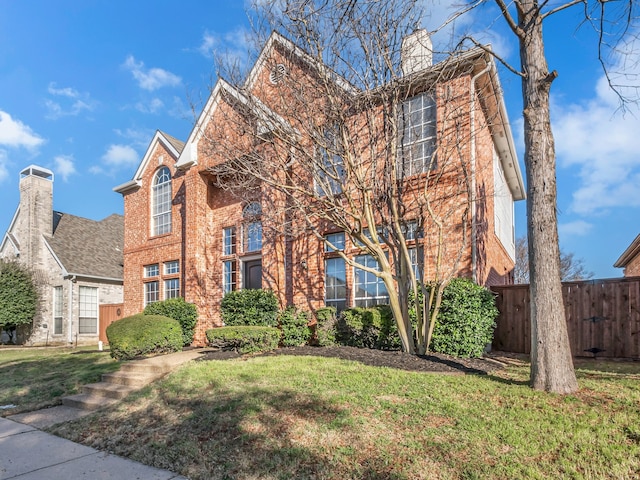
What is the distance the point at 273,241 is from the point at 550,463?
372 inches

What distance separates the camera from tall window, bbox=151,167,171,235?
16.0 metres

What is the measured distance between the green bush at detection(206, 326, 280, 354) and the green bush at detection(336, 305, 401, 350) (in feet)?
6.00

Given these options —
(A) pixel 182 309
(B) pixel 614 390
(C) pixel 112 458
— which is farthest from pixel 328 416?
(A) pixel 182 309

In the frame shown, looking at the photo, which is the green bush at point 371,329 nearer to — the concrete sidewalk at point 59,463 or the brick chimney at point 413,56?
the brick chimney at point 413,56

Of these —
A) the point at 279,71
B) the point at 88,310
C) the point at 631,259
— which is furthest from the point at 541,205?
the point at 88,310

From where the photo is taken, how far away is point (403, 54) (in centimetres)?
854

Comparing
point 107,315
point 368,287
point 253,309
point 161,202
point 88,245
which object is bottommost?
point 107,315

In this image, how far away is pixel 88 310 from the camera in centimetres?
2009

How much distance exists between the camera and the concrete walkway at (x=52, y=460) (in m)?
4.25

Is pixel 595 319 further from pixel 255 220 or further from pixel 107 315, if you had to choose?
pixel 107 315

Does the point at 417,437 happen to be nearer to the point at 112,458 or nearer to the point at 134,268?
the point at 112,458

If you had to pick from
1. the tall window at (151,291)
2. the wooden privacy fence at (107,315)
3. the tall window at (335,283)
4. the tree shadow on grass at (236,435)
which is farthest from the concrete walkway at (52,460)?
the wooden privacy fence at (107,315)

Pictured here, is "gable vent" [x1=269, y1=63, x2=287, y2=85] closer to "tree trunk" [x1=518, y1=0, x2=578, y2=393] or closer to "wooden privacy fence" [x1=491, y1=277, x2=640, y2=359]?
"tree trunk" [x1=518, y1=0, x2=578, y2=393]

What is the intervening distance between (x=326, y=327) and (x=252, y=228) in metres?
4.61
